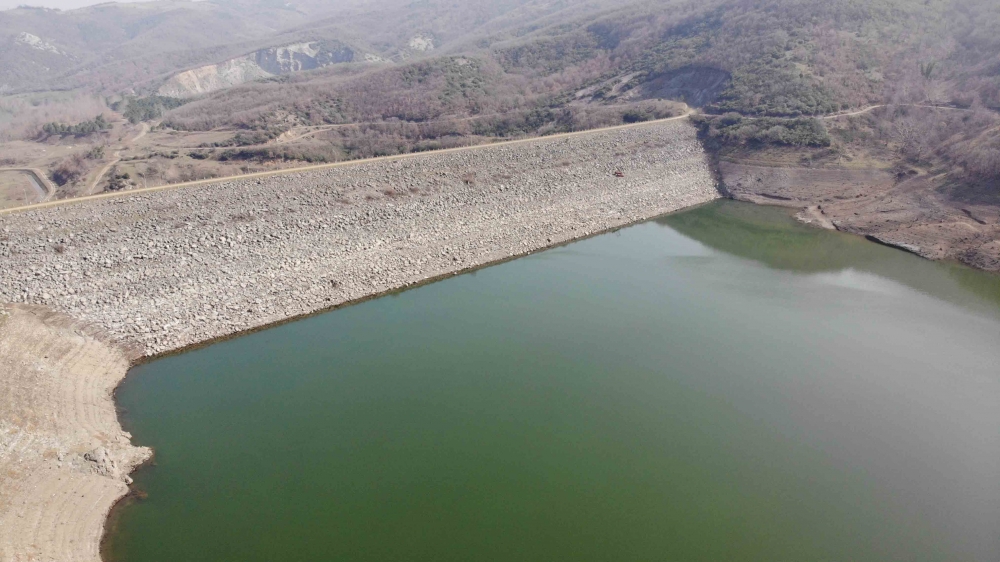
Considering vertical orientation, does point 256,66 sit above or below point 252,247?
above

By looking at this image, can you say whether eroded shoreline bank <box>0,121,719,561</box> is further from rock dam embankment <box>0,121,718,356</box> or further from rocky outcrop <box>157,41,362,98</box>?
rocky outcrop <box>157,41,362,98</box>

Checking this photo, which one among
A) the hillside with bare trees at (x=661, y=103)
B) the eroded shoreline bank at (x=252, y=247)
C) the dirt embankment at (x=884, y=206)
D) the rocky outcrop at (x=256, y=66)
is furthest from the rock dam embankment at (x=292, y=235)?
the rocky outcrop at (x=256, y=66)

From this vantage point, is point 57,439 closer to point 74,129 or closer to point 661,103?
point 661,103

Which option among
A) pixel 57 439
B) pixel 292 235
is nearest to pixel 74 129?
pixel 292 235

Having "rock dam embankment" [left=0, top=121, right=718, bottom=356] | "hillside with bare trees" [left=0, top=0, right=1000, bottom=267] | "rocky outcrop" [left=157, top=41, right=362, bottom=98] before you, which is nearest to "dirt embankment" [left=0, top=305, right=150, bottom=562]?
"rock dam embankment" [left=0, top=121, right=718, bottom=356]

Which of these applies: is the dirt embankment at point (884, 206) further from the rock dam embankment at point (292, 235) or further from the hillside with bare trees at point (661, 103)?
the rock dam embankment at point (292, 235)

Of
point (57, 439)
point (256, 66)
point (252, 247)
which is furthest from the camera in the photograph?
point (256, 66)

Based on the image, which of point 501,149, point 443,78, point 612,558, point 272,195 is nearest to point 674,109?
point 501,149
